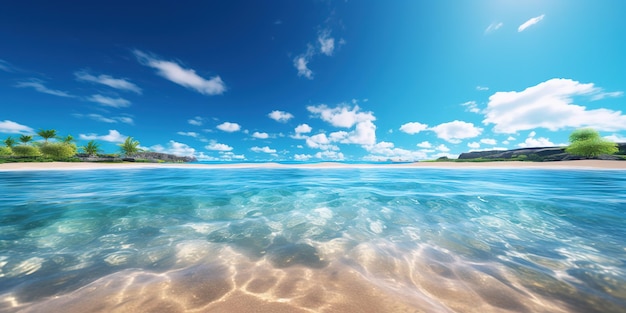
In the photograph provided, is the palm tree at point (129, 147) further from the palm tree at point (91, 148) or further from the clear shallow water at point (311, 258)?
the clear shallow water at point (311, 258)

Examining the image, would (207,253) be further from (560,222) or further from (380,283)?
(560,222)

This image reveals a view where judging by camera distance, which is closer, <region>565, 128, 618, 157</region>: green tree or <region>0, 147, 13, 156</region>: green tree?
<region>565, 128, 618, 157</region>: green tree

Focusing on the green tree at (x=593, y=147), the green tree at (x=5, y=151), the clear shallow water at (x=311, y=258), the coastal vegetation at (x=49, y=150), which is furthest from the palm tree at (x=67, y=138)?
the green tree at (x=593, y=147)

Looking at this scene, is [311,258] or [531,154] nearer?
[311,258]

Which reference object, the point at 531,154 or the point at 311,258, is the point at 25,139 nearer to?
the point at 311,258

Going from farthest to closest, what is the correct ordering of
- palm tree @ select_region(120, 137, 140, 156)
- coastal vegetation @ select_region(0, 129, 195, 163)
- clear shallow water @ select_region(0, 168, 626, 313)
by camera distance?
1. palm tree @ select_region(120, 137, 140, 156)
2. coastal vegetation @ select_region(0, 129, 195, 163)
3. clear shallow water @ select_region(0, 168, 626, 313)

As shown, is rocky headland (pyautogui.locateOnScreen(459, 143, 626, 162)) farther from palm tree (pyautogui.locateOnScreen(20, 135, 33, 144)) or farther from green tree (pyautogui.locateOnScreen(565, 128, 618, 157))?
palm tree (pyautogui.locateOnScreen(20, 135, 33, 144))

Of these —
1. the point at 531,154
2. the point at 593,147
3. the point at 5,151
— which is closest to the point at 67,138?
the point at 5,151

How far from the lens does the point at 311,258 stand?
3154 mm

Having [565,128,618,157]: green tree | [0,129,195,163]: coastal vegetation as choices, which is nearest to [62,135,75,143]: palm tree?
[0,129,195,163]: coastal vegetation

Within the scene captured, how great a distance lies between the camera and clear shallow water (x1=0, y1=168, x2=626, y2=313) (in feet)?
7.02

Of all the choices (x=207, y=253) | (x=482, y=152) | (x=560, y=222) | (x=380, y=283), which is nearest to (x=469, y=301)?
(x=380, y=283)

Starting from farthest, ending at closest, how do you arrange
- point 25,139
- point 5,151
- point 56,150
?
point 25,139, point 5,151, point 56,150

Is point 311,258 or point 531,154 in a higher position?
point 531,154
